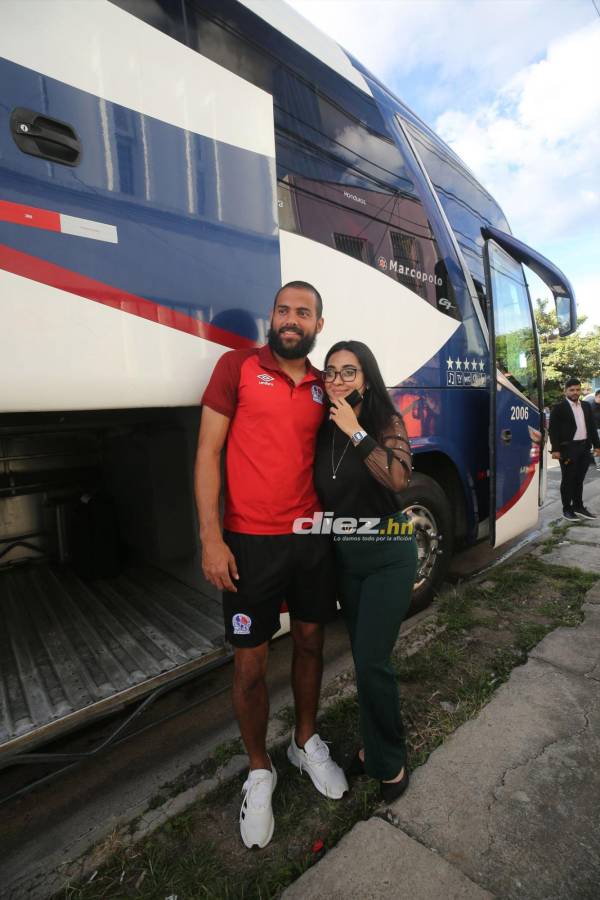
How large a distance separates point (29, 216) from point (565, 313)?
4.18 m

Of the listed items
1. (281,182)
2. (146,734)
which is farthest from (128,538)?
(281,182)

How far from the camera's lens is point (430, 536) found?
10.8ft

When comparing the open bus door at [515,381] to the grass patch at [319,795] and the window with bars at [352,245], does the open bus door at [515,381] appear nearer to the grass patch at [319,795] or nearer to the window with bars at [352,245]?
the grass patch at [319,795]

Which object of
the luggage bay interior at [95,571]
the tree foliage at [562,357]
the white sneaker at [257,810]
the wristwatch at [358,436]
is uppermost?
the tree foliage at [562,357]

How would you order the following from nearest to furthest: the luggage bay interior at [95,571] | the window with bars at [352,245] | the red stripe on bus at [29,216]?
the red stripe on bus at [29,216]
the luggage bay interior at [95,571]
the window with bars at [352,245]

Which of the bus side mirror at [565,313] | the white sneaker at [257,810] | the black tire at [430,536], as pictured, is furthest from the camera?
the bus side mirror at [565,313]

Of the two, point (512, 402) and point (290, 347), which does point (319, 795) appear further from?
point (512, 402)

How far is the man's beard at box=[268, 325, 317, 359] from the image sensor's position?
1.75 meters

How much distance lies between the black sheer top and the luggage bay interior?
3.35 ft

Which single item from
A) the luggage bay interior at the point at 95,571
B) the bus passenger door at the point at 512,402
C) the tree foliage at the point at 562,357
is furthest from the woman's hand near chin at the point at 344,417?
the tree foliage at the point at 562,357

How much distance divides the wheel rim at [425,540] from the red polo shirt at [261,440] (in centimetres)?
166

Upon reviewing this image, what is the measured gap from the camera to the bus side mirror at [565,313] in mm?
4016

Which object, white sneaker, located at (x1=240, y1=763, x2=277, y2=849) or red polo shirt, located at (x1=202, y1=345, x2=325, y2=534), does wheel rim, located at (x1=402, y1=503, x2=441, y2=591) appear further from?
white sneaker, located at (x1=240, y1=763, x2=277, y2=849)

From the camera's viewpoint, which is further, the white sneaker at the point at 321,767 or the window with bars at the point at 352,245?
the window with bars at the point at 352,245
